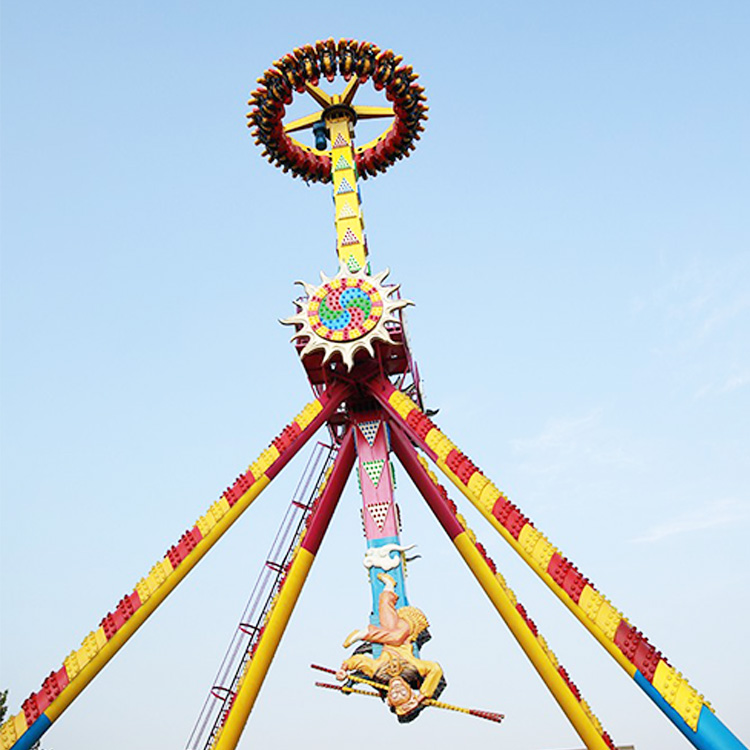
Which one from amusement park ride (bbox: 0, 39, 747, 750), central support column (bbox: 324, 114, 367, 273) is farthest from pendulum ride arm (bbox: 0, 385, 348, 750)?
central support column (bbox: 324, 114, 367, 273)

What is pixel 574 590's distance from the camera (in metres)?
11.3

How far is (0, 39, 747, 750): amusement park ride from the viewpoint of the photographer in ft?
38.8

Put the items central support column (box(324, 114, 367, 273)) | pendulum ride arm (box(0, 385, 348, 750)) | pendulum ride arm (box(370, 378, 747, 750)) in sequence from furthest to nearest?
central support column (box(324, 114, 367, 273)) < pendulum ride arm (box(0, 385, 348, 750)) < pendulum ride arm (box(370, 378, 747, 750))

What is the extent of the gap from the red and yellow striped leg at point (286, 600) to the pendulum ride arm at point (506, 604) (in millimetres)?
1221

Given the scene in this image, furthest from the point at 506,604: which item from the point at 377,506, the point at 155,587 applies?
the point at 155,587

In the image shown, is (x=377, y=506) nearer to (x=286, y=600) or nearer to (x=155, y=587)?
(x=286, y=600)

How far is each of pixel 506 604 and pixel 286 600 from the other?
3.65 metres

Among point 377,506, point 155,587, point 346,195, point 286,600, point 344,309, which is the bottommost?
point 155,587

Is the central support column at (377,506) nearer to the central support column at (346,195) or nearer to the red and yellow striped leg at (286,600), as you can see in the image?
the red and yellow striped leg at (286,600)

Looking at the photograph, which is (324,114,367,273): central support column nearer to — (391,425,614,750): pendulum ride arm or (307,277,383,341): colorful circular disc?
(307,277,383,341): colorful circular disc

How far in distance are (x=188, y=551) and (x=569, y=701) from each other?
6.26m

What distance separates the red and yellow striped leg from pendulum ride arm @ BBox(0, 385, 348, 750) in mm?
973

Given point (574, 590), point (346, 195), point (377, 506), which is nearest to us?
point (574, 590)

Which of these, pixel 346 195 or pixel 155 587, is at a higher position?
pixel 346 195
